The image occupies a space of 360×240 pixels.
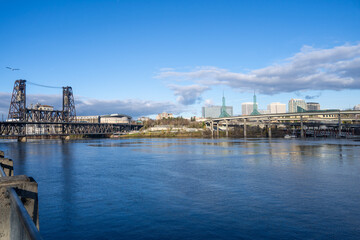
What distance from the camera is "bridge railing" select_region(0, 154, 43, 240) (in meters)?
3.95

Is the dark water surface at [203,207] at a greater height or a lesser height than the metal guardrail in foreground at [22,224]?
lesser

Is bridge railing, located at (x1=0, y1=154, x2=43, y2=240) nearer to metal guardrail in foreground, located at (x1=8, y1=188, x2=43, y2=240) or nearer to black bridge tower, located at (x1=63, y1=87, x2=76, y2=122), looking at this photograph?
metal guardrail in foreground, located at (x1=8, y1=188, x2=43, y2=240)

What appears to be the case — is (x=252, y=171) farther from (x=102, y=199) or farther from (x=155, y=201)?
(x=102, y=199)

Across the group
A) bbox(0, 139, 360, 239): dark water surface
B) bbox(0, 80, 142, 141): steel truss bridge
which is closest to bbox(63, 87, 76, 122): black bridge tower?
bbox(0, 80, 142, 141): steel truss bridge

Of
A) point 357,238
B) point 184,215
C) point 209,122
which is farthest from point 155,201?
point 209,122

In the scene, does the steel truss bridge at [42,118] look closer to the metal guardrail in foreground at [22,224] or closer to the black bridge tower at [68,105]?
the black bridge tower at [68,105]

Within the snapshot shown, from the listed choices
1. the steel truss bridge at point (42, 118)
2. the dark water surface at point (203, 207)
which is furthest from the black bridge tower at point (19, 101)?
the dark water surface at point (203, 207)

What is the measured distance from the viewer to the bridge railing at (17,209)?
3951 millimetres

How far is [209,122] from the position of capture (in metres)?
200

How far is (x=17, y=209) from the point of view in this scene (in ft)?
14.0

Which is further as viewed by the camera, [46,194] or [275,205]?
[46,194]

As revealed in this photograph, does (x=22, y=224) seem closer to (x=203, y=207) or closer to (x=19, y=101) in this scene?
(x=203, y=207)

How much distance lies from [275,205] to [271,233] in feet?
14.0

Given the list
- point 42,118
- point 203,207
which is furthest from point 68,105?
point 203,207
